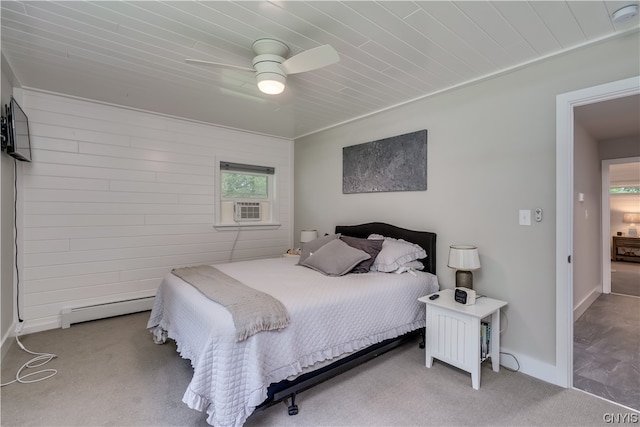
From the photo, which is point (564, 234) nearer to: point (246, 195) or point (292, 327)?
point (292, 327)

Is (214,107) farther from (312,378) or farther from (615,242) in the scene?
(615,242)

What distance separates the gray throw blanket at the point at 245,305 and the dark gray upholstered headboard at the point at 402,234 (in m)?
1.75

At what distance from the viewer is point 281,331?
72.7 inches

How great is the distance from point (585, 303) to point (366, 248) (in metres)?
3.27

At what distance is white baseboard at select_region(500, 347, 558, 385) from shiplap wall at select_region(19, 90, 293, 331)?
11.5ft

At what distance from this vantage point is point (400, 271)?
9.44ft

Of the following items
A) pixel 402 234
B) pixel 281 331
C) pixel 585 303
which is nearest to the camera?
pixel 281 331

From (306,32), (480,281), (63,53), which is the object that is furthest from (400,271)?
(63,53)

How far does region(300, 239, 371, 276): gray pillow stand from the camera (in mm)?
2830

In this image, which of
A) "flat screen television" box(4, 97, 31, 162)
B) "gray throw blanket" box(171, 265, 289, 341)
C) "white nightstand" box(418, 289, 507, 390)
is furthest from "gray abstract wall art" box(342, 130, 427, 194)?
"flat screen television" box(4, 97, 31, 162)

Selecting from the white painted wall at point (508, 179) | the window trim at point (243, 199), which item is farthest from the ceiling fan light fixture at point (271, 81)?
the window trim at point (243, 199)

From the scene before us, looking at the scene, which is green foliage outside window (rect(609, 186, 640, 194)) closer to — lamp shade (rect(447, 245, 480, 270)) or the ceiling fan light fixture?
lamp shade (rect(447, 245, 480, 270))

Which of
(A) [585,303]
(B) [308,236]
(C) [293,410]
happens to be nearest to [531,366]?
(C) [293,410]

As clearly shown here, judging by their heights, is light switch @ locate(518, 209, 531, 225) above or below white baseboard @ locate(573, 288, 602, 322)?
above
